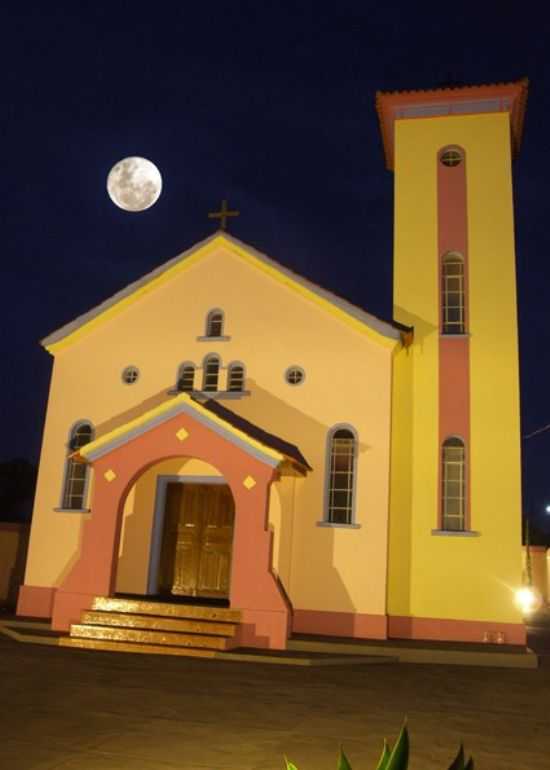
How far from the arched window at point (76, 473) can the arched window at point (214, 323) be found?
316cm

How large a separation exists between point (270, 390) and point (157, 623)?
192 inches

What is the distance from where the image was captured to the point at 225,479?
14266 mm

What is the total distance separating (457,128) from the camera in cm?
1717

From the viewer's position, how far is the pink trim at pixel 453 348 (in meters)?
15.3

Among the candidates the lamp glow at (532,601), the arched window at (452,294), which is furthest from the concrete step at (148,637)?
the lamp glow at (532,601)

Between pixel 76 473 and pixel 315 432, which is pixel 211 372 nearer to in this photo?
pixel 315 432

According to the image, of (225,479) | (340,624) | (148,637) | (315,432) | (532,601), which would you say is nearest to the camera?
(148,637)

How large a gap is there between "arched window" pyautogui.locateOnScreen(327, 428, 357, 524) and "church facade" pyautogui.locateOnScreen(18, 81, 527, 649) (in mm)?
39

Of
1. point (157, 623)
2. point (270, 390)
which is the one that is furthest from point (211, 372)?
point (157, 623)

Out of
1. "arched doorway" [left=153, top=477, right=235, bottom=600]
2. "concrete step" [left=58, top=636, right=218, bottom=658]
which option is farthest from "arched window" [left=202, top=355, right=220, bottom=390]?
"concrete step" [left=58, top=636, right=218, bottom=658]

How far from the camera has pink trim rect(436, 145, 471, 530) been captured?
15.3m

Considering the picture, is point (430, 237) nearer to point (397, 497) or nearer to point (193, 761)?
point (397, 497)

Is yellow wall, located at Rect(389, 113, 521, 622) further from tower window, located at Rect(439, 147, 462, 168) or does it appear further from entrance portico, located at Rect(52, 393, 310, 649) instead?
entrance portico, located at Rect(52, 393, 310, 649)

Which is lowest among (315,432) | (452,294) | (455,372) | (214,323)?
(315,432)
